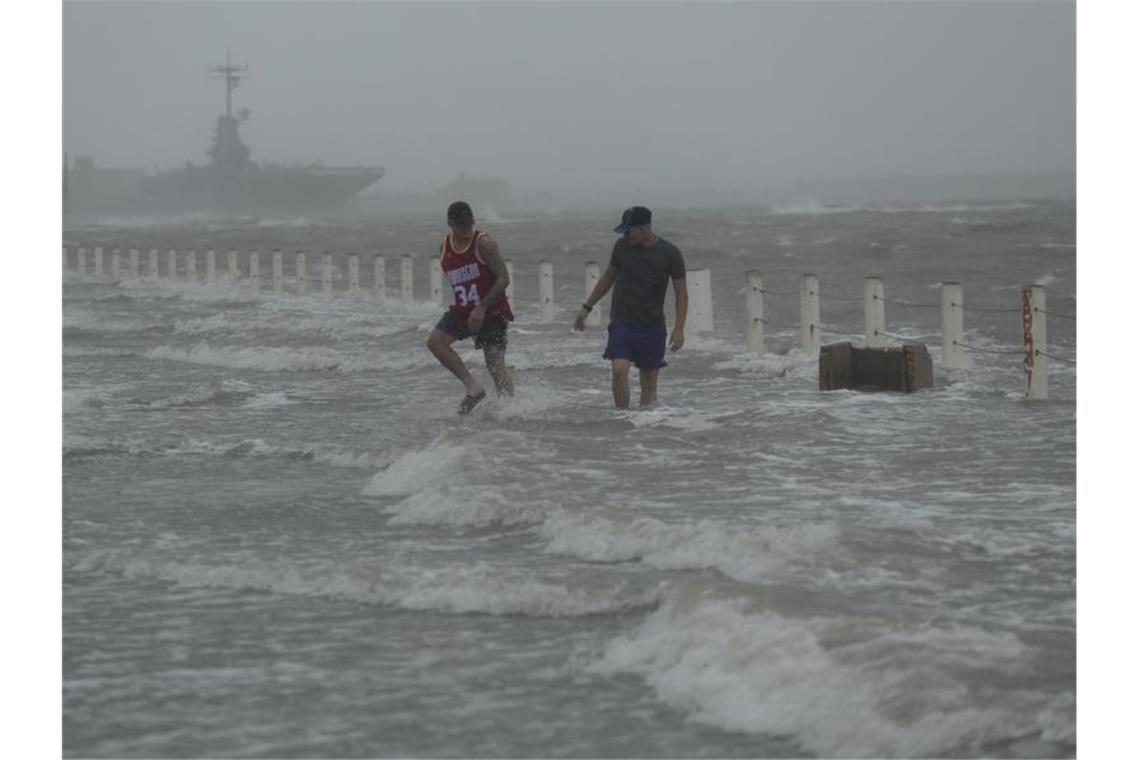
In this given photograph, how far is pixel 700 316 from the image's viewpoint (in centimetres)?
2083

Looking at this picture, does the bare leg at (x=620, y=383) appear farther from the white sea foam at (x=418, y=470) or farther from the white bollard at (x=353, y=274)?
the white bollard at (x=353, y=274)

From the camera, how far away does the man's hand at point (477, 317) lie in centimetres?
1284

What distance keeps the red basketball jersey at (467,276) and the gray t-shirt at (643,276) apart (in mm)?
765

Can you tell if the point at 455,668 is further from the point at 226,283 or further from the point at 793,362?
the point at 226,283

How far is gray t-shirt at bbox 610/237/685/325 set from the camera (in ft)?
41.8

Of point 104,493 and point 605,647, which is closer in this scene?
point 605,647

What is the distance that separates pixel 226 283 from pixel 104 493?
32.5 m

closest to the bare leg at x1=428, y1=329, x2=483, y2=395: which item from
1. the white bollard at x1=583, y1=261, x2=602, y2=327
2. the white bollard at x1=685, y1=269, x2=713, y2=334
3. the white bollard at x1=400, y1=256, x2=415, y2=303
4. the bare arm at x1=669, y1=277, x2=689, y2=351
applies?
the bare arm at x1=669, y1=277, x2=689, y2=351

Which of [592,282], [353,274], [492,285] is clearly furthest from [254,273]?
[492,285]

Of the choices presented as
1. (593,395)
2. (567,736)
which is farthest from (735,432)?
(567,736)

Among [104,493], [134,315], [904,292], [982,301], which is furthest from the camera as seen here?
[904,292]

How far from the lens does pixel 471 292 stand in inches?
512

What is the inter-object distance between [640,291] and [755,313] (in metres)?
6.72

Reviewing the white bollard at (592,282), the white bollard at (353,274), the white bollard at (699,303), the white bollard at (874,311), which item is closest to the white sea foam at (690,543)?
the white bollard at (874,311)
